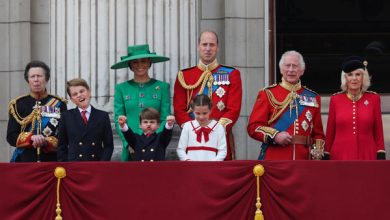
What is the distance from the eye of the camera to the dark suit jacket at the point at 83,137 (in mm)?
10914

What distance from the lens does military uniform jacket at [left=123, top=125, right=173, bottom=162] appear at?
431 inches

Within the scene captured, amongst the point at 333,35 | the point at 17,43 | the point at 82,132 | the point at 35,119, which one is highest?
the point at 333,35

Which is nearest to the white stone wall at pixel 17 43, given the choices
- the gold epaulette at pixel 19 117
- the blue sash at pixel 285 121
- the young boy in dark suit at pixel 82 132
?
the gold epaulette at pixel 19 117

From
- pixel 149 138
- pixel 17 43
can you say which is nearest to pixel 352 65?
A: pixel 149 138

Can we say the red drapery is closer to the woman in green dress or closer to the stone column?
the woman in green dress

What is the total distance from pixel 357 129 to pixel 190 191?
1.91 m

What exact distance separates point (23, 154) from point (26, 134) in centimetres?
23

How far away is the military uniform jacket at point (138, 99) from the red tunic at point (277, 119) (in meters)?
0.88

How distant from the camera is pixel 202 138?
10.8m

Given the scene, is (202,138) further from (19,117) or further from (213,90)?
(19,117)

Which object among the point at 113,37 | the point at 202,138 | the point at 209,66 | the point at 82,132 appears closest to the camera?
the point at 202,138

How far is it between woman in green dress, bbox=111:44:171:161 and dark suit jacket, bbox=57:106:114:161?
1.38 ft

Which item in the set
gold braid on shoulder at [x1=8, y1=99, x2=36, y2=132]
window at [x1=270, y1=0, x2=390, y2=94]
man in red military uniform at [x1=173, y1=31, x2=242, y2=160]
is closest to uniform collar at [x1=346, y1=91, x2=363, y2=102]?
man in red military uniform at [x1=173, y1=31, x2=242, y2=160]

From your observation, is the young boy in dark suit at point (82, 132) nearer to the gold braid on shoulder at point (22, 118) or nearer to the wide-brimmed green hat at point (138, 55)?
the gold braid on shoulder at point (22, 118)
